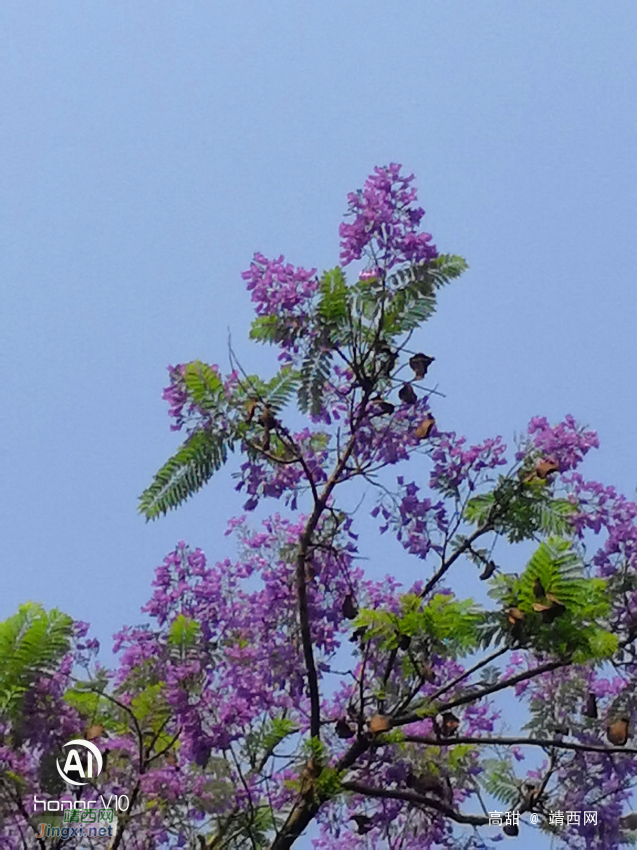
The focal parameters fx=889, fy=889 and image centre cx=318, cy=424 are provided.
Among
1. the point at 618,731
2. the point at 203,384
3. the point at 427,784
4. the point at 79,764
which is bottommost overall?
the point at 79,764

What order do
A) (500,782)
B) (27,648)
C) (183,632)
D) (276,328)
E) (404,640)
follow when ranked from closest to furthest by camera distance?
1. (404,640)
2. (27,648)
3. (183,632)
4. (276,328)
5. (500,782)

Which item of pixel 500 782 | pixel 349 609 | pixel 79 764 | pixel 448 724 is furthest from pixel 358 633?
pixel 500 782

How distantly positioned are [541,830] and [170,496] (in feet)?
8.85

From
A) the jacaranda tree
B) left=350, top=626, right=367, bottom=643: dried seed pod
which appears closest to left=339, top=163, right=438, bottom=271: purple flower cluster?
A: the jacaranda tree

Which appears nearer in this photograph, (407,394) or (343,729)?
(343,729)

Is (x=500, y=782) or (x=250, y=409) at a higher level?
(x=250, y=409)

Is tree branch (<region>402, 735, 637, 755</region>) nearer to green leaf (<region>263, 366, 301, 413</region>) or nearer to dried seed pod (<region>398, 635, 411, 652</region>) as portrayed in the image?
dried seed pod (<region>398, 635, 411, 652</region>)

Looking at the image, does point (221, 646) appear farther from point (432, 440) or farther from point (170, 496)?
point (432, 440)

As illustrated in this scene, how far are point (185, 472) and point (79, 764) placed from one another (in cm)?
143

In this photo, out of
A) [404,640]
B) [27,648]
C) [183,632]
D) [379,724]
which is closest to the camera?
[404,640]

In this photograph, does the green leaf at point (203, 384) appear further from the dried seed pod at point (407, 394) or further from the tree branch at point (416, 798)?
the tree branch at point (416, 798)

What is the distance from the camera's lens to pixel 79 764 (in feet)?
13.3

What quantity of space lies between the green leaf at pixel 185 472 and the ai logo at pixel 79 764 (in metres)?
1.10

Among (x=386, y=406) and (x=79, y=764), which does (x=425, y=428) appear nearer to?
(x=386, y=406)
